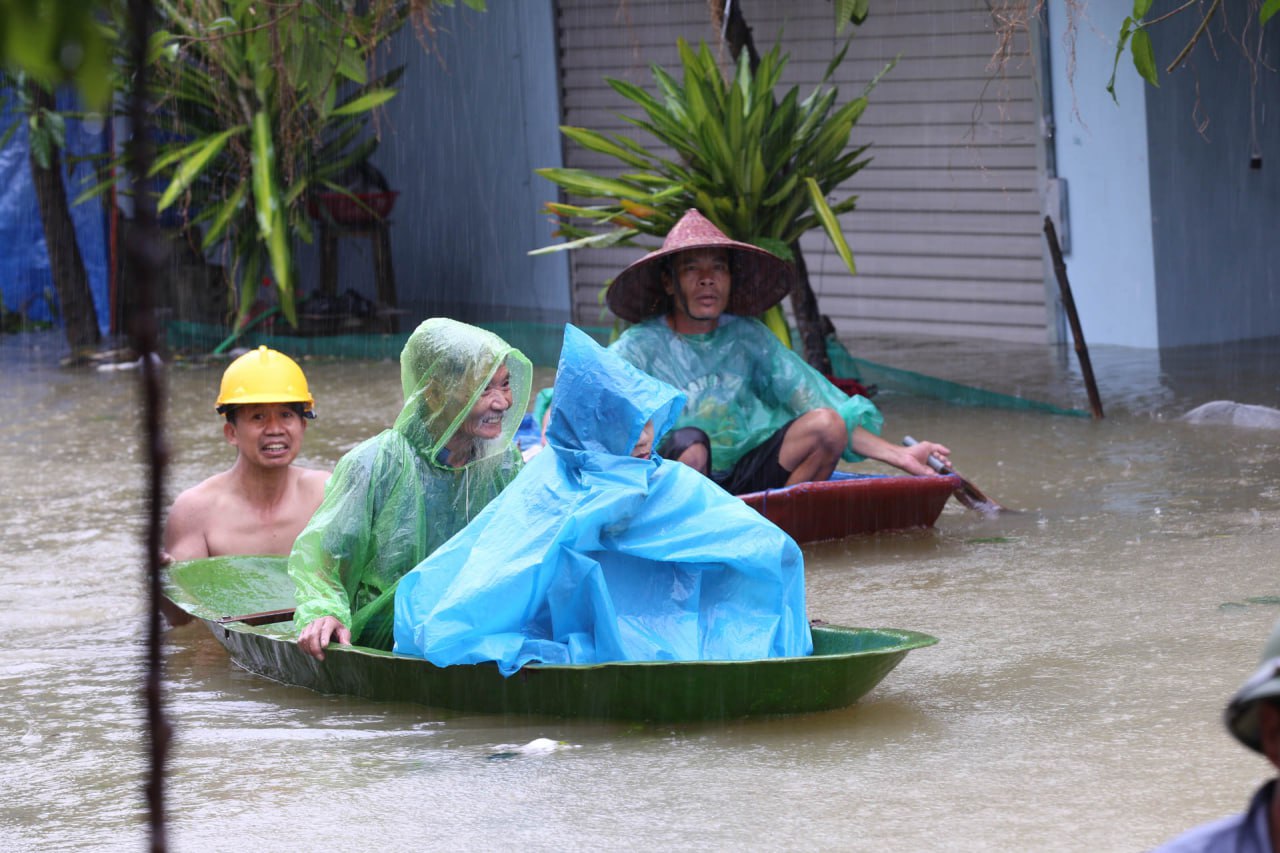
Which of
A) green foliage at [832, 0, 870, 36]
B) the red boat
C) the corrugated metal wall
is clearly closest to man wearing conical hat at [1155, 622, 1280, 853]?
the red boat

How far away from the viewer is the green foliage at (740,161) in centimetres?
955

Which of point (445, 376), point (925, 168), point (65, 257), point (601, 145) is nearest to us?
point (445, 376)

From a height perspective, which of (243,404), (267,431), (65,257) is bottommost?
(267,431)

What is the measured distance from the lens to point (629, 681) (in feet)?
14.2

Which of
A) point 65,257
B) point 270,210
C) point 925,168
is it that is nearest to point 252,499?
point 270,210

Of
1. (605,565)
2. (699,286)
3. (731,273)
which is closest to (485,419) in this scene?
(605,565)

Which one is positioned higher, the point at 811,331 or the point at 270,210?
the point at 270,210

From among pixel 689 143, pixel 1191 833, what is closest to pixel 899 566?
pixel 689 143

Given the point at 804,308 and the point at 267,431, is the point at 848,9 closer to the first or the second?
the point at 267,431

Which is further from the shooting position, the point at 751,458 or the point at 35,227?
the point at 35,227

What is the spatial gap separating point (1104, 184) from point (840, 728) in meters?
7.82

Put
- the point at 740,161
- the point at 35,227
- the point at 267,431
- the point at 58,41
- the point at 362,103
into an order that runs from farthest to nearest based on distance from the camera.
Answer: the point at 35,227
the point at 362,103
the point at 740,161
the point at 267,431
the point at 58,41

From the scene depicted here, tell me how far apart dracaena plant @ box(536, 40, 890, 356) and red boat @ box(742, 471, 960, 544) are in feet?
8.73

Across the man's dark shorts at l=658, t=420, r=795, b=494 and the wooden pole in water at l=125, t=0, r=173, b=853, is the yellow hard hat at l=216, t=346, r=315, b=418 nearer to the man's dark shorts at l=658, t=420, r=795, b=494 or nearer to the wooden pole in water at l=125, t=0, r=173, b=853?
the man's dark shorts at l=658, t=420, r=795, b=494
